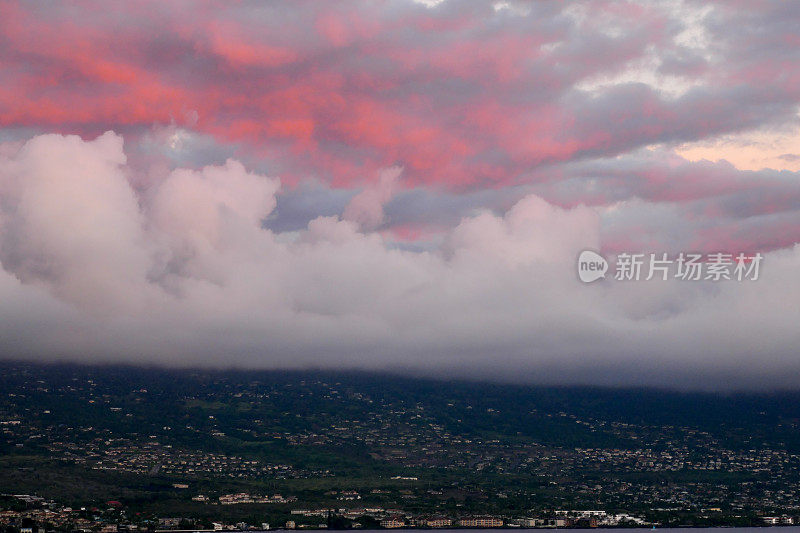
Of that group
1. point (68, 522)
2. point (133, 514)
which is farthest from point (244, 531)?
point (68, 522)

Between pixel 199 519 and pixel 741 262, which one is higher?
pixel 741 262

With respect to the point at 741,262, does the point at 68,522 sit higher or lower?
lower

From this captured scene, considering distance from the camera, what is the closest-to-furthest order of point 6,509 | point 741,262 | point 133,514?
point 741,262, point 6,509, point 133,514

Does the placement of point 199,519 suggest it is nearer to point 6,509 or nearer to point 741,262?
point 6,509

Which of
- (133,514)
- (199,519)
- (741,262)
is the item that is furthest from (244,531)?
(741,262)

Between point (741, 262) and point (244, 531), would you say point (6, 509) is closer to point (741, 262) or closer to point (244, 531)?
point (244, 531)

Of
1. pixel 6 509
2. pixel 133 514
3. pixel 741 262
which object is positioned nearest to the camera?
pixel 741 262

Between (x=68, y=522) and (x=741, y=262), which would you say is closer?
(x=741, y=262)

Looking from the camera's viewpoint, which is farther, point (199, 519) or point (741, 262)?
point (199, 519)
